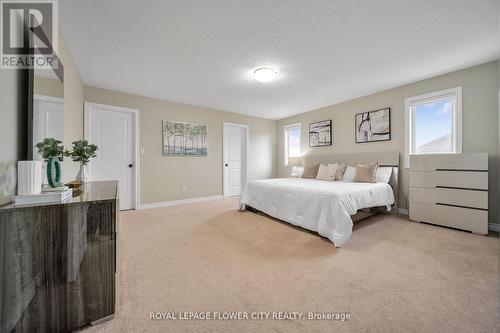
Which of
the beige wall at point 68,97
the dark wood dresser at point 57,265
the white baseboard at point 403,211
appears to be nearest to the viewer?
the dark wood dresser at point 57,265

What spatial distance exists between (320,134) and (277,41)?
312 centimetres

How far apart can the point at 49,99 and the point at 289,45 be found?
2.40 m

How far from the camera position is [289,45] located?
2301mm

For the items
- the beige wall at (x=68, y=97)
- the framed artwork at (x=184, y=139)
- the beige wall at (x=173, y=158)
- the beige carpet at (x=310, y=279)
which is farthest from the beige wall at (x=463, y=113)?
the beige wall at (x=68, y=97)

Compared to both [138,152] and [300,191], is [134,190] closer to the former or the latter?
[138,152]

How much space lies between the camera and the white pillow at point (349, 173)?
150 inches

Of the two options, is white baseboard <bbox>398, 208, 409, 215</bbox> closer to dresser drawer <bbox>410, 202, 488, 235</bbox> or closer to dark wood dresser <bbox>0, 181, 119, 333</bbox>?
dresser drawer <bbox>410, 202, 488, 235</bbox>

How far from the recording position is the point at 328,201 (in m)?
2.36

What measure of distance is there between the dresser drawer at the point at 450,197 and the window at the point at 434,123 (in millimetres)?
642

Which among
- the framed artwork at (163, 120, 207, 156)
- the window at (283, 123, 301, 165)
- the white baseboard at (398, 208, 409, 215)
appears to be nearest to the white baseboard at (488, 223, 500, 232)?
the white baseboard at (398, 208, 409, 215)

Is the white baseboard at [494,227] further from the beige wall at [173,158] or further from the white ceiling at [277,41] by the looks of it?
the beige wall at [173,158]

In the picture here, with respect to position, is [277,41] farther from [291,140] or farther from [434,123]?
[291,140]

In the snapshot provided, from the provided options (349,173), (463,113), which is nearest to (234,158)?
(349,173)

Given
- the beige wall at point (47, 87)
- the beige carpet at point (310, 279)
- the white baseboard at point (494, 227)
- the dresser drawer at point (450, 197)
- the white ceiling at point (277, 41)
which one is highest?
the white ceiling at point (277, 41)
